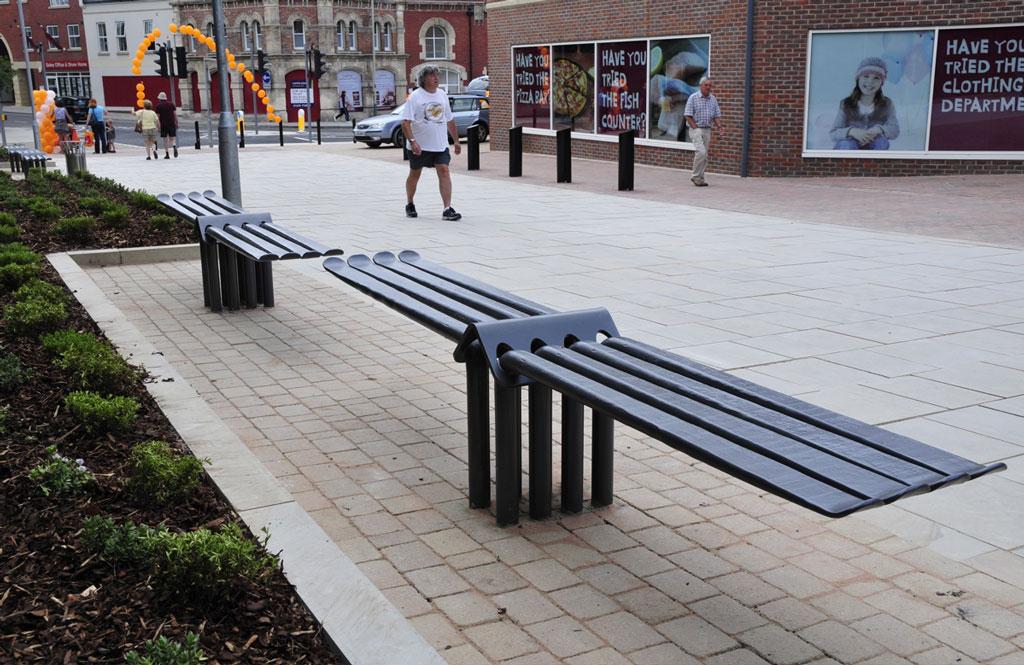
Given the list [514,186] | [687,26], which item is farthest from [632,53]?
[514,186]

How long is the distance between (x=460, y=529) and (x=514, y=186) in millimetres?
14203

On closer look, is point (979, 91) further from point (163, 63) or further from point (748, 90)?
point (163, 63)

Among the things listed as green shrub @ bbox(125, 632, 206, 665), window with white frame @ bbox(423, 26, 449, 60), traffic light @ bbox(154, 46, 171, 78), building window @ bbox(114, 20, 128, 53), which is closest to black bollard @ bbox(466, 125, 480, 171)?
traffic light @ bbox(154, 46, 171, 78)

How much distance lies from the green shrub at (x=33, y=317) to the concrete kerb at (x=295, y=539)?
417 millimetres

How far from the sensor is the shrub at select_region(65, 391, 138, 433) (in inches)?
182

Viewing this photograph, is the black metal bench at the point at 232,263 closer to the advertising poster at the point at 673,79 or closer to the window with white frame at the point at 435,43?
the advertising poster at the point at 673,79

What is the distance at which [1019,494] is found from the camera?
441cm

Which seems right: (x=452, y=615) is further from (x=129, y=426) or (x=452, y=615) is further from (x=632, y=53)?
(x=632, y=53)

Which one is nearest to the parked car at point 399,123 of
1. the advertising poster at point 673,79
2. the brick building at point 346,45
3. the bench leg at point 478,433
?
the advertising poster at point 673,79

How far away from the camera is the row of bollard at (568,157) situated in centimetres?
1680

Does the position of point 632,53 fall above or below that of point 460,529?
above

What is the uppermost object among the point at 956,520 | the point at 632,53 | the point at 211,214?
the point at 632,53

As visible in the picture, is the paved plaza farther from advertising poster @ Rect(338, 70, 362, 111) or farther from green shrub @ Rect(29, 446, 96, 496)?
advertising poster @ Rect(338, 70, 362, 111)

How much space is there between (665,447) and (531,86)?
22.1m
